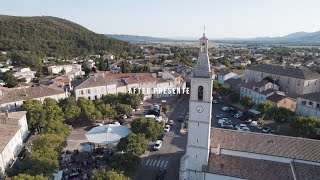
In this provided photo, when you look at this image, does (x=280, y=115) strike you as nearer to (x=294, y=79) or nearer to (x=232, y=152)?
(x=232, y=152)

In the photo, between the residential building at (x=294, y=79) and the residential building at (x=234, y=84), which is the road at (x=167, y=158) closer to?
the residential building at (x=234, y=84)

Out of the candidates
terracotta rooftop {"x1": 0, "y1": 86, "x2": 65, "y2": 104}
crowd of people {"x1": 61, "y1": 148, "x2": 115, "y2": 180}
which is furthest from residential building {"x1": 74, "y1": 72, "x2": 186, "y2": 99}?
crowd of people {"x1": 61, "y1": 148, "x2": 115, "y2": 180}

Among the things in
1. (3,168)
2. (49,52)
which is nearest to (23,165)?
(3,168)

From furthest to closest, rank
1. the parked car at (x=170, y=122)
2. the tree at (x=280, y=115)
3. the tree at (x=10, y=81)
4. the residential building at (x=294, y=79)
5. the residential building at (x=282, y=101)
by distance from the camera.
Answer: the tree at (x=10, y=81), the residential building at (x=294, y=79), the residential building at (x=282, y=101), the parked car at (x=170, y=122), the tree at (x=280, y=115)

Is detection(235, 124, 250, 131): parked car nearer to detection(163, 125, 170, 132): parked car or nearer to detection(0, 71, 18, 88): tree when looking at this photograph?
detection(163, 125, 170, 132): parked car

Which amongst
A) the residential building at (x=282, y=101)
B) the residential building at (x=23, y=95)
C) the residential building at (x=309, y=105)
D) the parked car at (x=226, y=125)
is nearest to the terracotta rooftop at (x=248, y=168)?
the parked car at (x=226, y=125)

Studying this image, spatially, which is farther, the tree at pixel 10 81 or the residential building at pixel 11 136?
the tree at pixel 10 81
